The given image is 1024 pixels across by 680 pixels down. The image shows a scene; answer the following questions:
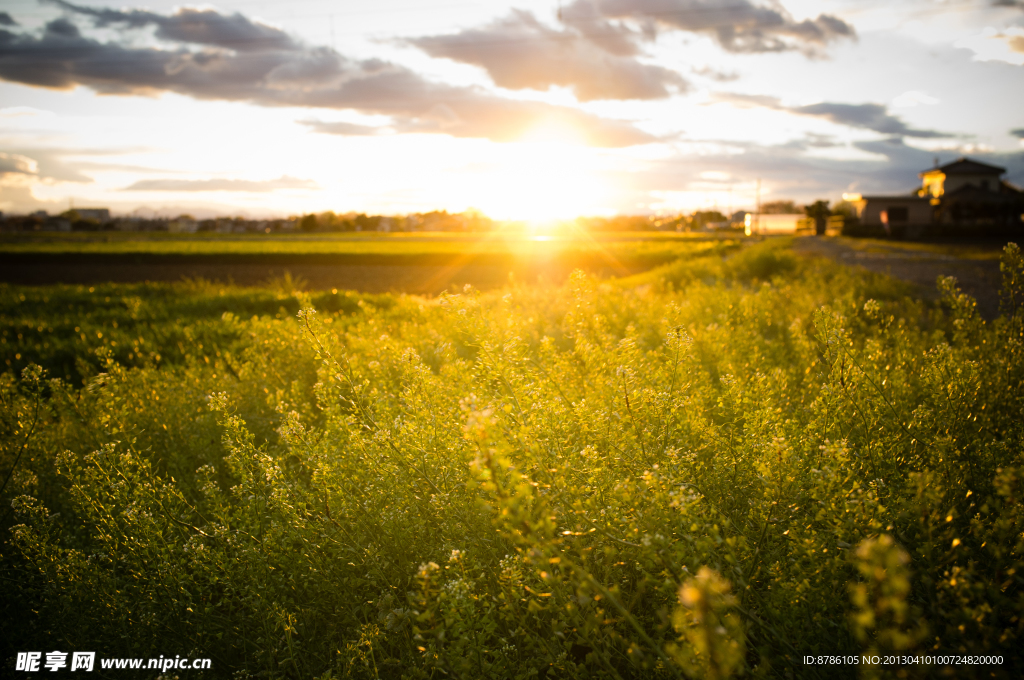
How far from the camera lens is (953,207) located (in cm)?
5053

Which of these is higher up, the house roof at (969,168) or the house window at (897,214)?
the house roof at (969,168)

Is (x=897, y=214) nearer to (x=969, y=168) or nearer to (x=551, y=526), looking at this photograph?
(x=969, y=168)

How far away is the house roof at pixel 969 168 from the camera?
60188 millimetres

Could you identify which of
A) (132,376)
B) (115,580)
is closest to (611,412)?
(115,580)

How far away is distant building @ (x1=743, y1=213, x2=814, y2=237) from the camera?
77.2 meters

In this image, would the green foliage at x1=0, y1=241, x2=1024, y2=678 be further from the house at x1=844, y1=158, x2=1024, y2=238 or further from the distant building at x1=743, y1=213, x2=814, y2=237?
the distant building at x1=743, y1=213, x2=814, y2=237

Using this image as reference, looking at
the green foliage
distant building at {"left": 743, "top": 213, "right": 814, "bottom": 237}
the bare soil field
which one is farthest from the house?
the green foliage

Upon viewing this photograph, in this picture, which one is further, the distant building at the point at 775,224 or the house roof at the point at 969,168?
the distant building at the point at 775,224

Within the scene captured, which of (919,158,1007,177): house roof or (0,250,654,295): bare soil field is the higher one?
(919,158,1007,177): house roof

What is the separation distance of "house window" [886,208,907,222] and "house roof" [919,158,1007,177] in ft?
42.7

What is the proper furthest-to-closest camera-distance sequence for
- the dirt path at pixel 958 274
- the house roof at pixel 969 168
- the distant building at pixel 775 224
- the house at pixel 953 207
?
the distant building at pixel 775 224 → the house roof at pixel 969 168 → the house at pixel 953 207 → the dirt path at pixel 958 274

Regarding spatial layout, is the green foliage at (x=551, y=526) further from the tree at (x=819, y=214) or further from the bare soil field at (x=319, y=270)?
the tree at (x=819, y=214)

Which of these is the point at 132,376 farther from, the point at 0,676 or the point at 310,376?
the point at 0,676

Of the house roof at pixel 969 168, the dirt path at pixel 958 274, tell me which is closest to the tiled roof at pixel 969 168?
the house roof at pixel 969 168
